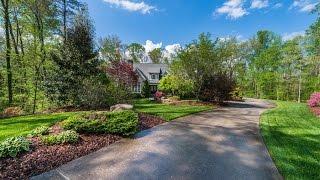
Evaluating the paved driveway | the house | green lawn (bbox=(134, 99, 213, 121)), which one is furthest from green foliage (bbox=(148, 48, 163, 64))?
the paved driveway

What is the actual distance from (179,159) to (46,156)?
303 cm

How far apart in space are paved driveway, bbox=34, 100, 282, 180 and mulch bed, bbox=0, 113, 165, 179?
0.80ft

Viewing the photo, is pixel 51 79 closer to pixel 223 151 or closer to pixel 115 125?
pixel 115 125

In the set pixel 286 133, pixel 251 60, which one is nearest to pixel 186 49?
pixel 286 133

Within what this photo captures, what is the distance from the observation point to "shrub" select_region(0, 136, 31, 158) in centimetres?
515

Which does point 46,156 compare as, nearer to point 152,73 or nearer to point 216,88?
point 216,88

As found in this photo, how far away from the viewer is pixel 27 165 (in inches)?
191

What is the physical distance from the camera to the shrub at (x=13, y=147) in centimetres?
515

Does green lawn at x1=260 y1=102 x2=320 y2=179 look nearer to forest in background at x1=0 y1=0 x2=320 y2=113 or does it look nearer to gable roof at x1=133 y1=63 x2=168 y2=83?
forest in background at x1=0 y1=0 x2=320 y2=113

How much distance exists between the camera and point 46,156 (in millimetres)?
5355

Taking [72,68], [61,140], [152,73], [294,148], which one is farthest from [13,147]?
[152,73]

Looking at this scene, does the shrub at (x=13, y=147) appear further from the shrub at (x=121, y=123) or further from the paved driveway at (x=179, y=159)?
the shrub at (x=121, y=123)

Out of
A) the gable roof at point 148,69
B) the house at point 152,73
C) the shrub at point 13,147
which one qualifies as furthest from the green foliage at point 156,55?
the shrub at point 13,147

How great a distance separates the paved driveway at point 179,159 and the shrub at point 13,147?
1.21 meters
